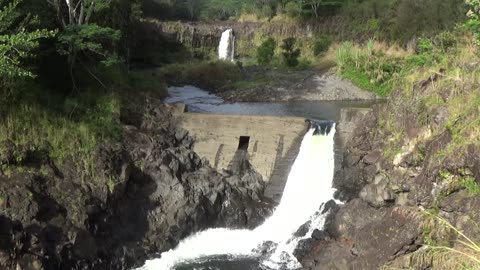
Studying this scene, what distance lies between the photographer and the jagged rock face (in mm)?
11750

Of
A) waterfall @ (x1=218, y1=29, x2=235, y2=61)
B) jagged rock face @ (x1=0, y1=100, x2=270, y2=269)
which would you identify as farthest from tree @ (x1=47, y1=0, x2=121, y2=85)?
waterfall @ (x1=218, y1=29, x2=235, y2=61)

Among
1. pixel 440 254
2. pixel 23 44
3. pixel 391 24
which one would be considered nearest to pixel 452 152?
pixel 440 254

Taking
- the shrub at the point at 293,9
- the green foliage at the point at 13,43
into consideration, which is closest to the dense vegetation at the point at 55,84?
the green foliage at the point at 13,43

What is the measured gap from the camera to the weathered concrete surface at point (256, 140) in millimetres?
15953

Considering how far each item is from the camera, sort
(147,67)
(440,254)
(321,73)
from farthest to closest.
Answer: (147,67) < (321,73) < (440,254)

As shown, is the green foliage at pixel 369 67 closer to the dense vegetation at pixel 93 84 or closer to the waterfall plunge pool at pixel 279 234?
the dense vegetation at pixel 93 84

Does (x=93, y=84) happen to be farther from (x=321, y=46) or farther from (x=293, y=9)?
(x=293, y=9)

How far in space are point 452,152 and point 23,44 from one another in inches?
388

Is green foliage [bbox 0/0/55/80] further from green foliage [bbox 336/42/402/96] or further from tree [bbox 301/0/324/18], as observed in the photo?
tree [bbox 301/0/324/18]

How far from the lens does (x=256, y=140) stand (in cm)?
1659

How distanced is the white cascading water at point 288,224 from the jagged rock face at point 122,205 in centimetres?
36

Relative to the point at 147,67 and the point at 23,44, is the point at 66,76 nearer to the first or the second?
the point at 23,44

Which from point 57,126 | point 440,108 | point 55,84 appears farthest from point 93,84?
point 440,108

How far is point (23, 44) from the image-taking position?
12.6m
